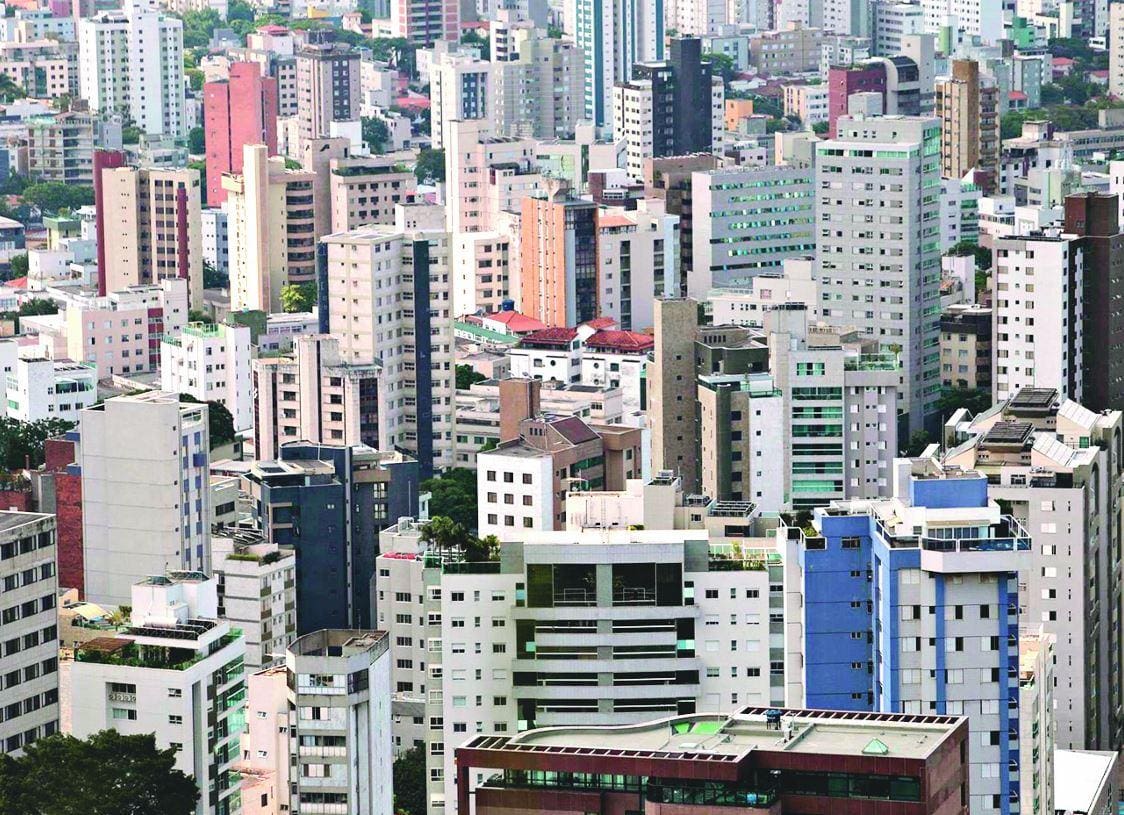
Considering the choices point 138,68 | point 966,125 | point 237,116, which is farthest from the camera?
point 138,68

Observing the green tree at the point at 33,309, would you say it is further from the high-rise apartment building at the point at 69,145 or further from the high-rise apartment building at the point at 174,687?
the high-rise apartment building at the point at 174,687

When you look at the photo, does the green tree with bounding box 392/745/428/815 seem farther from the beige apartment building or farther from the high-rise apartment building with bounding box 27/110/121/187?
the high-rise apartment building with bounding box 27/110/121/187

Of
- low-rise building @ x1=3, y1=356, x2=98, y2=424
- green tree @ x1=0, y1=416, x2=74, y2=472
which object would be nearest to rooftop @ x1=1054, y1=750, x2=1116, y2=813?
green tree @ x1=0, y1=416, x2=74, y2=472

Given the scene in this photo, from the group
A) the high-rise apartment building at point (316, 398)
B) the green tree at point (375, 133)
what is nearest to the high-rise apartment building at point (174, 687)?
the high-rise apartment building at point (316, 398)

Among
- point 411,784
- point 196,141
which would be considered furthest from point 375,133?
point 411,784

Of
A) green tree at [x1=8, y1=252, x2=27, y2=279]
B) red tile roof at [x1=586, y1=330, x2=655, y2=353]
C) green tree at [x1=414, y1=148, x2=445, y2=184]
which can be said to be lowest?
red tile roof at [x1=586, y1=330, x2=655, y2=353]

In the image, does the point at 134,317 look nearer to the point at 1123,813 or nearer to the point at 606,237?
the point at 606,237

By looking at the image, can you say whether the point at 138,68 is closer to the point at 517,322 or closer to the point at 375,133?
the point at 375,133
